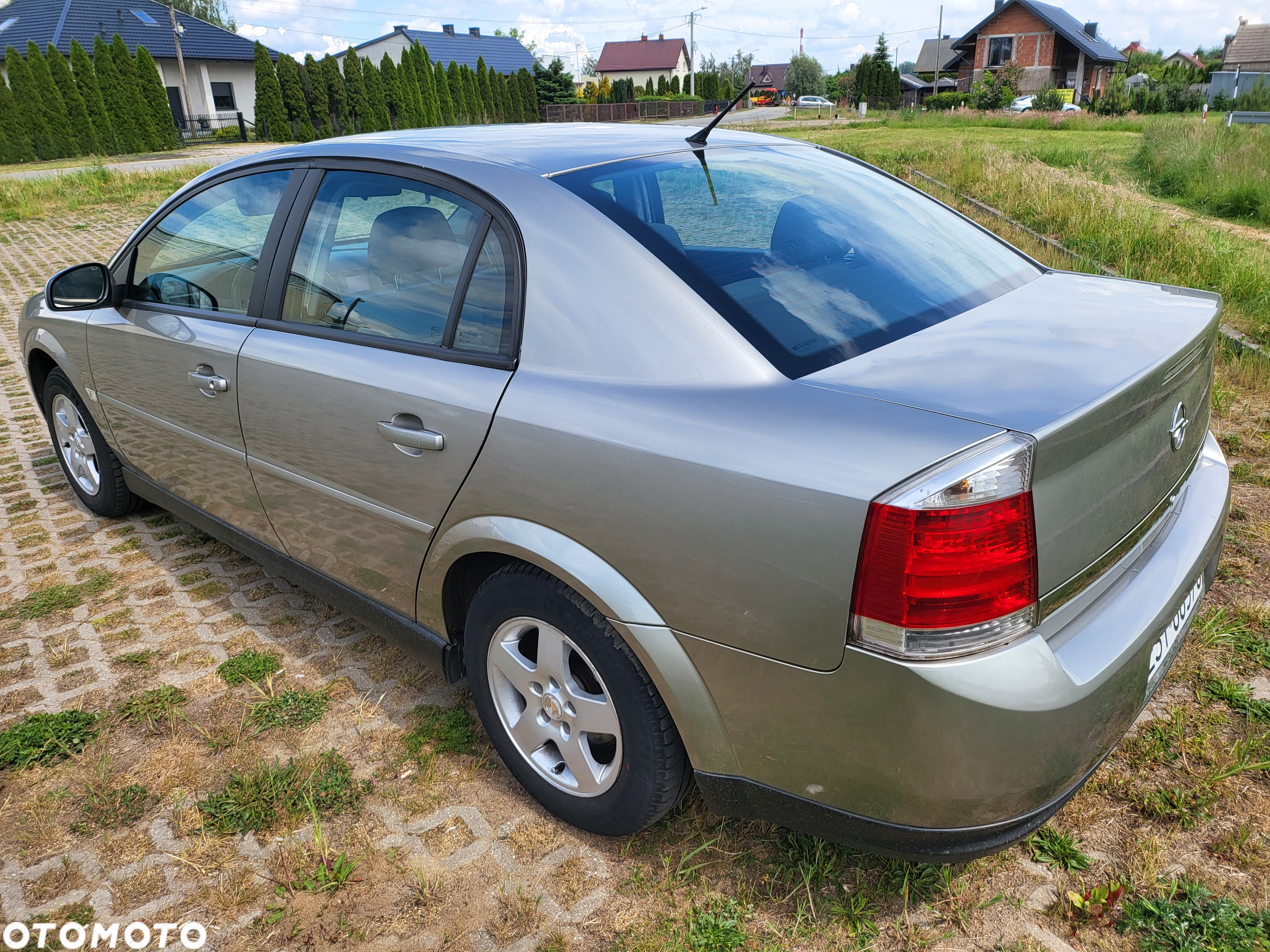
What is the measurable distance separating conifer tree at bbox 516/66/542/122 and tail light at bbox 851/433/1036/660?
52863 millimetres

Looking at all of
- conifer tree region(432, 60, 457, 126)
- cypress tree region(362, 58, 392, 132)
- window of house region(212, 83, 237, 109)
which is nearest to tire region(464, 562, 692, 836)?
cypress tree region(362, 58, 392, 132)

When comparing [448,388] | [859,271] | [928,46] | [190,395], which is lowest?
[190,395]

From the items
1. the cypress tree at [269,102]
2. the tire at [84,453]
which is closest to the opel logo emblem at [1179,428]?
the tire at [84,453]

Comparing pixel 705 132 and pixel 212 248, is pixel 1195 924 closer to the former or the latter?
pixel 705 132

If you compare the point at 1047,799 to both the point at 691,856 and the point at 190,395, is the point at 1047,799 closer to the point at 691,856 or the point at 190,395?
the point at 691,856

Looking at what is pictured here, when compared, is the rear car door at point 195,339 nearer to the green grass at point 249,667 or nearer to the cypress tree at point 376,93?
the green grass at point 249,667

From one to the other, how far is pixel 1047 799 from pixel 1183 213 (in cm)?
1312

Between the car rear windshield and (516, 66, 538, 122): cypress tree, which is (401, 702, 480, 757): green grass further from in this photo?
(516, 66, 538, 122): cypress tree

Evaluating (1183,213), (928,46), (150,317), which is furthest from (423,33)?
(150,317)

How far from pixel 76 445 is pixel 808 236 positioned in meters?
3.83

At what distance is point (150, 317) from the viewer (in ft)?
11.0

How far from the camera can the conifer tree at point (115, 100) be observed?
31.2 metres

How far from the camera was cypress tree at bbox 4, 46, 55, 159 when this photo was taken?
29667 mm

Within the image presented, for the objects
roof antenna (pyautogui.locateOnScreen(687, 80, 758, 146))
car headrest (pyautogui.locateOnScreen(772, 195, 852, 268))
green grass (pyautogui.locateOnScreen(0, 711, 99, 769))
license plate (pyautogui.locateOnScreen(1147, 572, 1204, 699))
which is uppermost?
roof antenna (pyautogui.locateOnScreen(687, 80, 758, 146))
